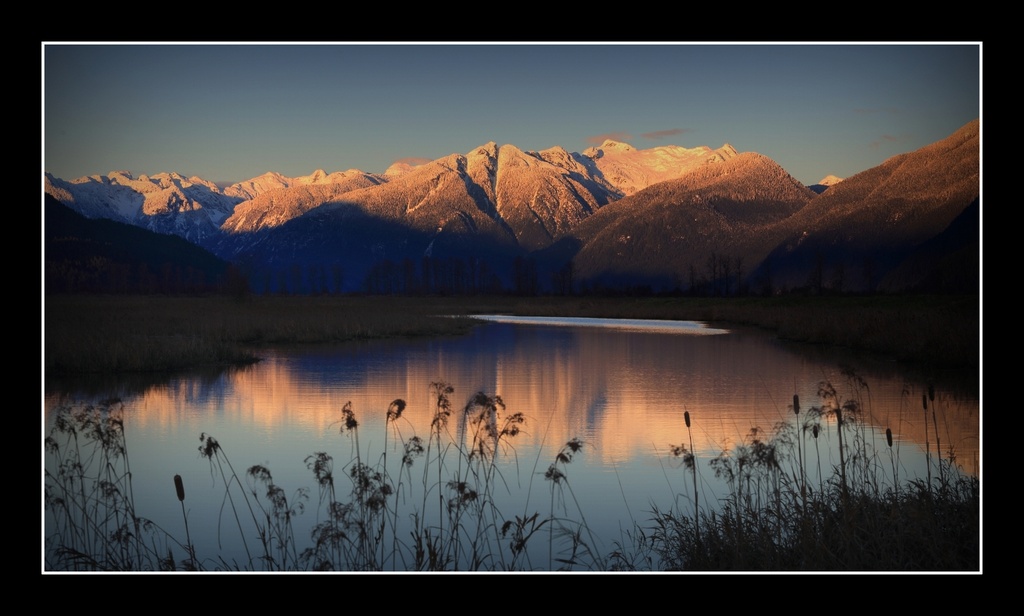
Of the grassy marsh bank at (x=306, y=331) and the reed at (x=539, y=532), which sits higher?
the grassy marsh bank at (x=306, y=331)

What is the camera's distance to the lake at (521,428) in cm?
995

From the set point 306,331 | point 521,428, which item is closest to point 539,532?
point 521,428

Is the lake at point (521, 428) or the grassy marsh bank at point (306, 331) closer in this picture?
the lake at point (521, 428)

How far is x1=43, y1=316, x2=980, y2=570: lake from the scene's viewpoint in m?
9.95

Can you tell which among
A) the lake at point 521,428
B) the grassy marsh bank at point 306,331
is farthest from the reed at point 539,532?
the grassy marsh bank at point 306,331

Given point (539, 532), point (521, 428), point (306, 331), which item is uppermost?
point (306, 331)

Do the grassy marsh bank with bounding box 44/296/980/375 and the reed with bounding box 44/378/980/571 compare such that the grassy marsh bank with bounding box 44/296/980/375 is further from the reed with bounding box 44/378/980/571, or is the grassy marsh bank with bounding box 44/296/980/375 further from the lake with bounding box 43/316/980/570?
the reed with bounding box 44/378/980/571

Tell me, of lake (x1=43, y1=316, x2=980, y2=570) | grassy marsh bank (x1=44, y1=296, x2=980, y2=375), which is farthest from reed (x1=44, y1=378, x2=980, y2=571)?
grassy marsh bank (x1=44, y1=296, x2=980, y2=375)

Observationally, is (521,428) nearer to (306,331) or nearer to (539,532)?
(539,532)

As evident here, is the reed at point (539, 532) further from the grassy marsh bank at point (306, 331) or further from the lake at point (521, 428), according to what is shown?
the grassy marsh bank at point (306, 331)

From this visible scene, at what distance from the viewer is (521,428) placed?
53.9 feet
